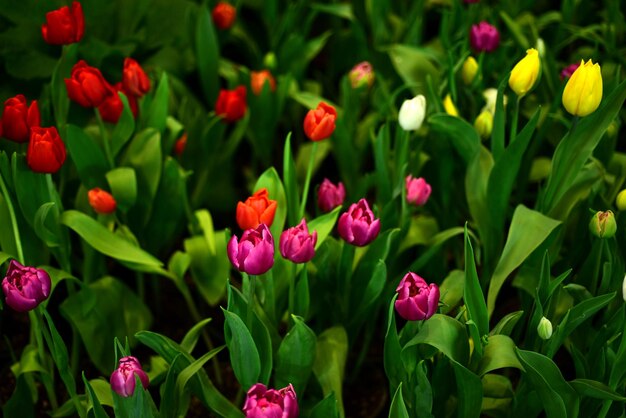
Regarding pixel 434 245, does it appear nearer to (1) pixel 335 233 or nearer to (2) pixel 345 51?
(1) pixel 335 233

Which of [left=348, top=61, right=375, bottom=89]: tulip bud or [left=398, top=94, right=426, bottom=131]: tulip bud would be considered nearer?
[left=398, top=94, right=426, bottom=131]: tulip bud

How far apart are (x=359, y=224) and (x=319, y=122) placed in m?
0.15

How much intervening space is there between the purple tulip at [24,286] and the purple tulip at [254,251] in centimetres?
19

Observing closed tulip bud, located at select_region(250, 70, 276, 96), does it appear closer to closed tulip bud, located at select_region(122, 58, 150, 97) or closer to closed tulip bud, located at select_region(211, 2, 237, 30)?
closed tulip bud, located at select_region(211, 2, 237, 30)

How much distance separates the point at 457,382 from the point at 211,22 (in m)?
0.76

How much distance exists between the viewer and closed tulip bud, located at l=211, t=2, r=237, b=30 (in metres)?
1.44

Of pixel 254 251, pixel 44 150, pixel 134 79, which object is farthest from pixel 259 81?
pixel 254 251

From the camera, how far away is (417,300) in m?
0.83

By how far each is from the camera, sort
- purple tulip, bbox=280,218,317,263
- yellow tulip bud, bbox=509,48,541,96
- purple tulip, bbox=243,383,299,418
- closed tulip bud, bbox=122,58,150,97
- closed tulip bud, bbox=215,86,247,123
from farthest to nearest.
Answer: closed tulip bud, bbox=215,86,247,123
closed tulip bud, bbox=122,58,150,97
yellow tulip bud, bbox=509,48,541,96
purple tulip, bbox=280,218,317,263
purple tulip, bbox=243,383,299,418

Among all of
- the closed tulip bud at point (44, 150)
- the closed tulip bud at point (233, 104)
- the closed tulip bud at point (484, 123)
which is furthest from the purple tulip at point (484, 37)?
the closed tulip bud at point (44, 150)

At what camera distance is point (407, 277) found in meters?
0.85

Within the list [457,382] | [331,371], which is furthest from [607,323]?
[331,371]

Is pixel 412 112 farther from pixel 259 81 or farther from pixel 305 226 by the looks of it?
pixel 259 81

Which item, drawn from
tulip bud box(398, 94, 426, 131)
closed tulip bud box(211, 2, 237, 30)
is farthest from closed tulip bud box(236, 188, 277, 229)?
closed tulip bud box(211, 2, 237, 30)
